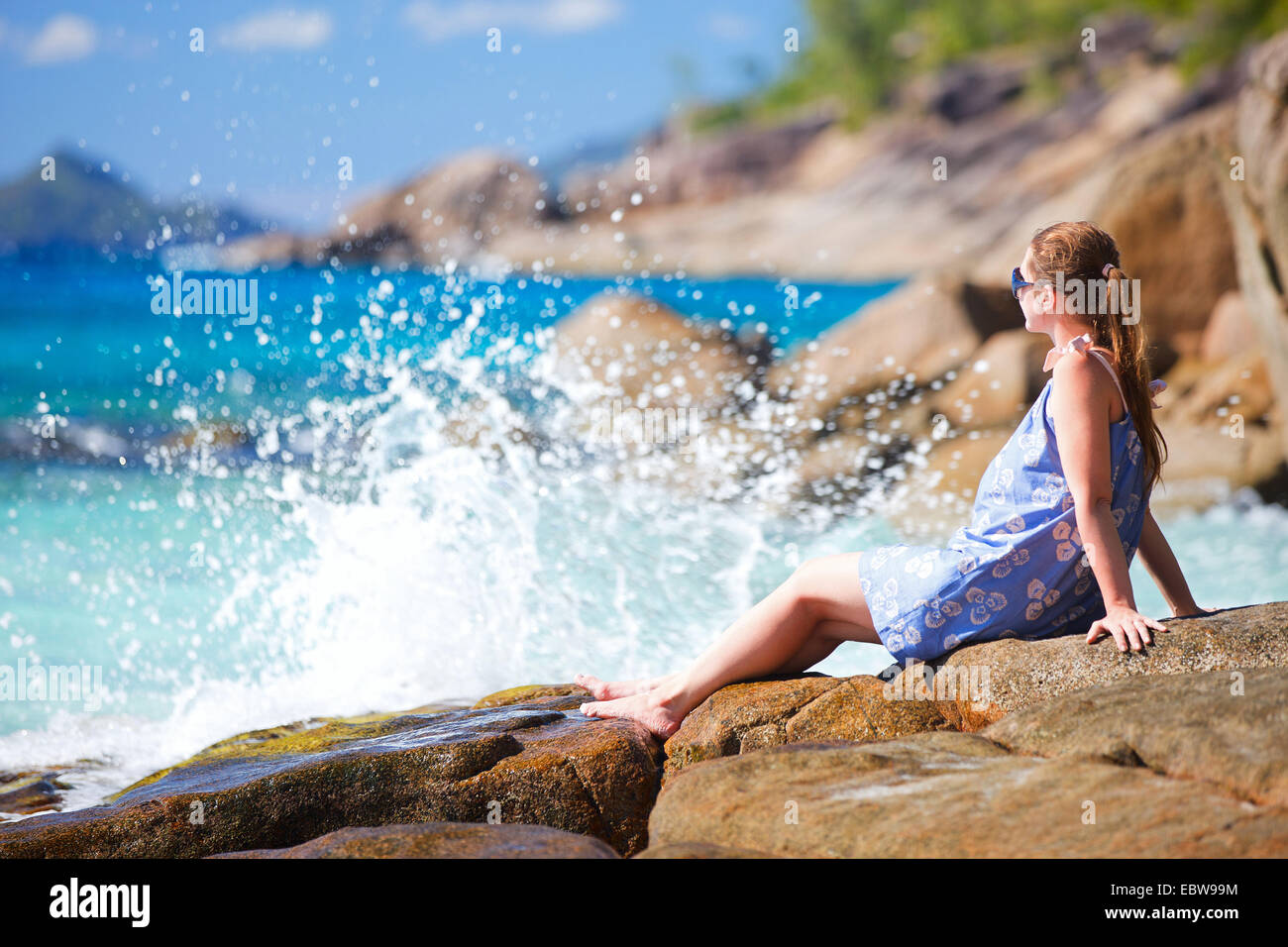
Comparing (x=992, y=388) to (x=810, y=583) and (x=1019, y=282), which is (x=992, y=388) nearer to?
(x=1019, y=282)

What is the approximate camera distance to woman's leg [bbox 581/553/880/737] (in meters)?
3.48

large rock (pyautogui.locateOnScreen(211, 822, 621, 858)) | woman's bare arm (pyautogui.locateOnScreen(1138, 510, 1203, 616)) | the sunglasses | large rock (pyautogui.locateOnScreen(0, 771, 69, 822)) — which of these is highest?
the sunglasses

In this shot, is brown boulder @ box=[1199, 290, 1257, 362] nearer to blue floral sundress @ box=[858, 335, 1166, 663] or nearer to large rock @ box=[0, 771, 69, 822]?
blue floral sundress @ box=[858, 335, 1166, 663]

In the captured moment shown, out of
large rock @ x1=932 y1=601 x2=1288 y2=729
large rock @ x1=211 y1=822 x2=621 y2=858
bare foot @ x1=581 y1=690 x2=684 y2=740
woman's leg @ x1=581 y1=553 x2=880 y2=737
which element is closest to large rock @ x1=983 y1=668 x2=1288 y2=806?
large rock @ x1=932 y1=601 x2=1288 y2=729

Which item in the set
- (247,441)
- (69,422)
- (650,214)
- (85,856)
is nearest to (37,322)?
(69,422)

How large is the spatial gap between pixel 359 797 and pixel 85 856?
2.37 ft

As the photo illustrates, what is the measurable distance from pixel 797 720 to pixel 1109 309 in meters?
1.48

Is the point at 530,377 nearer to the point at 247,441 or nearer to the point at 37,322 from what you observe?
the point at 247,441

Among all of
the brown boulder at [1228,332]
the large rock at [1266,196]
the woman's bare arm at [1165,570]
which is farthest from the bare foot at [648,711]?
the brown boulder at [1228,332]

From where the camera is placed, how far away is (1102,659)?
123 inches

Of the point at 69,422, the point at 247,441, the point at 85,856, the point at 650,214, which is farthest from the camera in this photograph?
the point at 650,214

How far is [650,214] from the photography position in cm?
4909

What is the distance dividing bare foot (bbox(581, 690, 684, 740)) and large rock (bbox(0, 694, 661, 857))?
10 centimetres

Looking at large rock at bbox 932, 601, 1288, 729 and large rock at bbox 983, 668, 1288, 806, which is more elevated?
large rock at bbox 932, 601, 1288, 729
